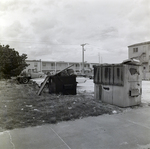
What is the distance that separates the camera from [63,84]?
27.3ft

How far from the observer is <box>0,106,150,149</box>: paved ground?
8.96ft

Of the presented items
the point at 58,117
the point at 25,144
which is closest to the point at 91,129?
the point at 58,117

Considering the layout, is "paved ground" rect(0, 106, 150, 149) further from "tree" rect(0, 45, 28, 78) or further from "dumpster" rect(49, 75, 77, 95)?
"tree" rect(0, 45, 28, 78)

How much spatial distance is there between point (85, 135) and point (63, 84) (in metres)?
5.29

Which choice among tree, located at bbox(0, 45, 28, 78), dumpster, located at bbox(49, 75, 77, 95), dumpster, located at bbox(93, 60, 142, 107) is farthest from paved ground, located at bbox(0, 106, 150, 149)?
tree, located at bbox(0, 45, 28, 78)

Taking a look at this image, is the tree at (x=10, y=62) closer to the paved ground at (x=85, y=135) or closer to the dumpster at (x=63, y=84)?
the dumpster at (x=63, y=84)

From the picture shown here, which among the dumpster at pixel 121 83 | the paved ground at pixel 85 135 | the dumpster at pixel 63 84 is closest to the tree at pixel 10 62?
the dumpster at pixel 63 84

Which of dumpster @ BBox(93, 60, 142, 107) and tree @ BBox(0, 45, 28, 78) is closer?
dumpster @ BBox(93, 60, 142, 107)

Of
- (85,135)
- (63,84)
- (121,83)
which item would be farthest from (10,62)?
(85,135)

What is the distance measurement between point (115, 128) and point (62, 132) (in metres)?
1.22

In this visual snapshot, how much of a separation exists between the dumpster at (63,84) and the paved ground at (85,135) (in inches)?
166

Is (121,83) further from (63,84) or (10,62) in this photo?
(10,62)

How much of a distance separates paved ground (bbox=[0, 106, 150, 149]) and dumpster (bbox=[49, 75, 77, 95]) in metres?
4.22

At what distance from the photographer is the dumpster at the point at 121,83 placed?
5418mm
